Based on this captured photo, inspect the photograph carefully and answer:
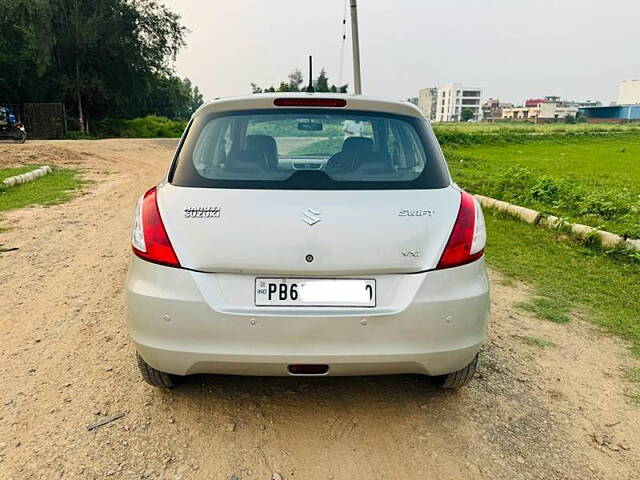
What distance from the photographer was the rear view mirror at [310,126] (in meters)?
2.91

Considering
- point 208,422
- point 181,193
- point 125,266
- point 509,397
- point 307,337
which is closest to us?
point 307,337

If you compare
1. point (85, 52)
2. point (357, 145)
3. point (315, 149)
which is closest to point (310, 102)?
point (357, 145)

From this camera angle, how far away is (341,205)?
2400 millimetres

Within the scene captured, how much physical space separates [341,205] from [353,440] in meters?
1.16

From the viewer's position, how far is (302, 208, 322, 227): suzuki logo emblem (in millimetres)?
2328

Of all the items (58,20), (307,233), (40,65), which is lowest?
(307,233)

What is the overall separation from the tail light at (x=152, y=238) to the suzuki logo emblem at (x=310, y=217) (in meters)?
0.61

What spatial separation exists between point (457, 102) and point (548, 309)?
159 m

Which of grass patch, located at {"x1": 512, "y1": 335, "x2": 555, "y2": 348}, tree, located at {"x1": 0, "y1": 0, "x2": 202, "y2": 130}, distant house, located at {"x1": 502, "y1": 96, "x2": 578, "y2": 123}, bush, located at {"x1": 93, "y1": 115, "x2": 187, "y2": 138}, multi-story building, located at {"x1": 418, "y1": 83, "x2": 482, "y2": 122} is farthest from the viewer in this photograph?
multi-story building, located at {"x1": 418, "y1": 83, "x2": 482, "y2": 122}

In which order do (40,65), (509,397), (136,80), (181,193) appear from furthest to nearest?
(136,80) → (40,65) → (509,397) → (181,193)

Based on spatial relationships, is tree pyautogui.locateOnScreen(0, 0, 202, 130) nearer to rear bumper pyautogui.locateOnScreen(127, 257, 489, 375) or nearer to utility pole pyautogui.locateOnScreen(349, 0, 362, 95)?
utility pole pyautogui.locateOnScreen(349, 0, 362, 95)

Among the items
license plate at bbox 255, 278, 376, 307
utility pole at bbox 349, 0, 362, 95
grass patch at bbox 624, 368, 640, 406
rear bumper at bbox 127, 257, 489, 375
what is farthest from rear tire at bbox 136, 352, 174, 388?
utility pole at bbox 349, 0, 362, 95

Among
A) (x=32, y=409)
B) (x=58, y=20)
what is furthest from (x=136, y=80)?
(x=32, y=409)

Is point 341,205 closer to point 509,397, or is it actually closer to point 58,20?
point 509,397
